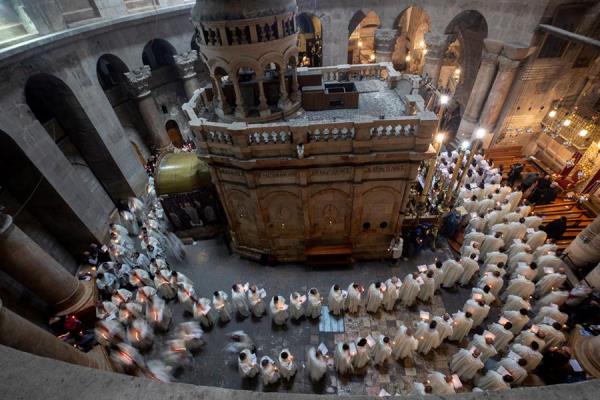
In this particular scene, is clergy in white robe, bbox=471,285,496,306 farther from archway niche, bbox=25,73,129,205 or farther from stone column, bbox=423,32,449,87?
archway niche, bbox=25,73,129,205

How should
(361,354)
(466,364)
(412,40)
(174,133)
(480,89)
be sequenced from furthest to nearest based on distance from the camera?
(412,40)
(174,133)
(480,89)
(361,354)
(466,364)

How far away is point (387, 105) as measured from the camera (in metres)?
11.5

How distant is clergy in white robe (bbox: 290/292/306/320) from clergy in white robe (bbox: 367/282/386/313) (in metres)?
2.34

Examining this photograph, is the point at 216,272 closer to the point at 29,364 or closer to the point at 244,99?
the point at 244,99

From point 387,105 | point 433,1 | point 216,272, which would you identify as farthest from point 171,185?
point 433,1

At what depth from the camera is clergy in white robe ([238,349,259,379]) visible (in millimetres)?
8750

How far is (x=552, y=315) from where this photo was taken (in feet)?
30.1

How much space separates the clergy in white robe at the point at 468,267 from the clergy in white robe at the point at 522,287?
119 cm

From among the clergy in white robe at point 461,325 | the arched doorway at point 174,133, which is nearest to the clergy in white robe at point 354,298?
the clergy in white robe at point 461,325

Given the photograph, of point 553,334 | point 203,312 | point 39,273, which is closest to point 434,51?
point 553,334

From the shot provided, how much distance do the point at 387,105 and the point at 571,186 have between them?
36.7 feet

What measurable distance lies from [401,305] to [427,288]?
1.16 meters

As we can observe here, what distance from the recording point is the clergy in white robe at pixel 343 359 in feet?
28.3

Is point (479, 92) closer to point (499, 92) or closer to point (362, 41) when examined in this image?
point (499, 92)
